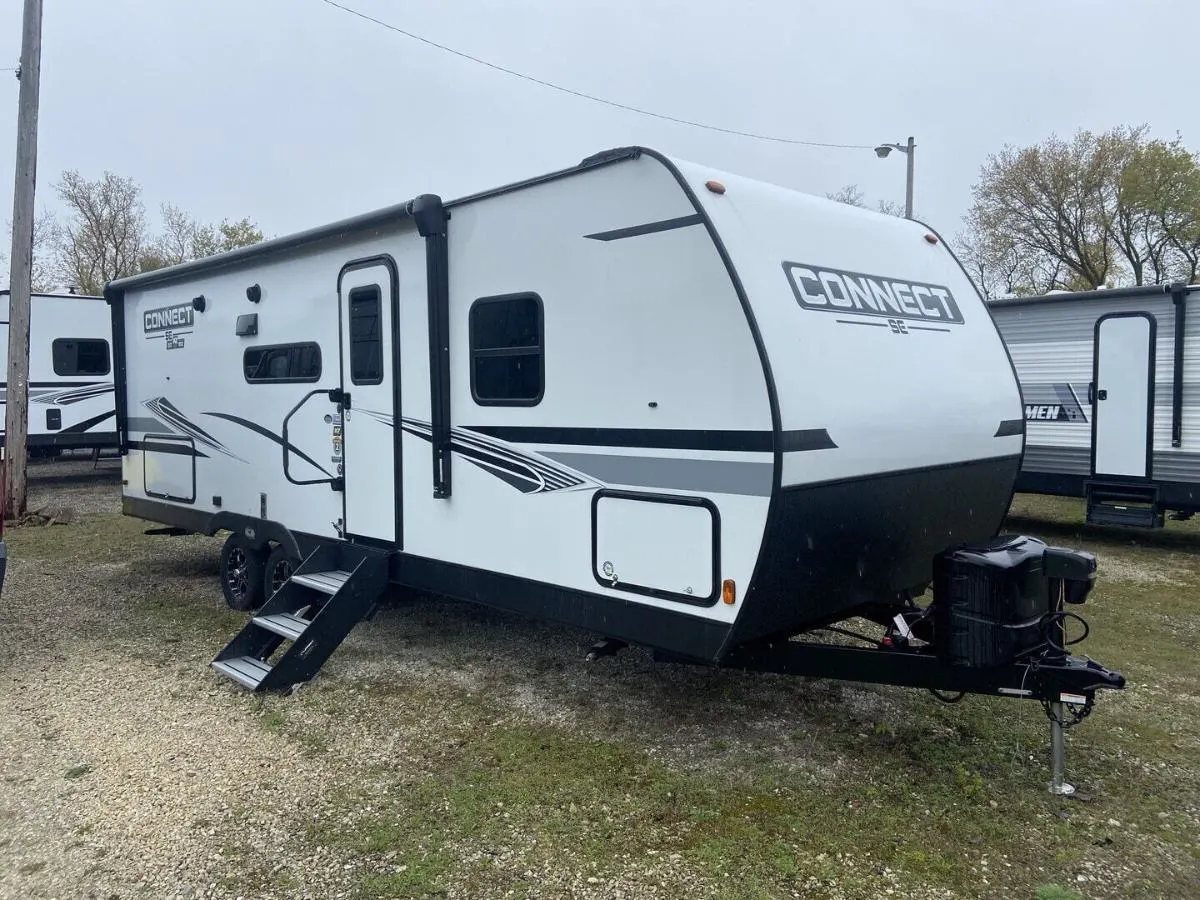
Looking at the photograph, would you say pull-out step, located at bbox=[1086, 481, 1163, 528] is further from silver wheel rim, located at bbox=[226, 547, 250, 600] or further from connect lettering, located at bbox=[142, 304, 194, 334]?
connect lettering, located at bbox=[142, 304, 194, 334]

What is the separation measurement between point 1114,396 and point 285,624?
318 inches

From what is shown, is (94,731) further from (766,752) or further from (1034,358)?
(1034,358)

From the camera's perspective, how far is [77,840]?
12.2 ft

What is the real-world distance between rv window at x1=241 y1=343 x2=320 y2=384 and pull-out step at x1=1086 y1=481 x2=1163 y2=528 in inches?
303

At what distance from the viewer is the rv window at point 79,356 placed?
1512 centimetres

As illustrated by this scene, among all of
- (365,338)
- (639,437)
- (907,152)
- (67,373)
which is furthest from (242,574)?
(907,152)

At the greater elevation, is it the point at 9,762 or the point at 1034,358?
the point at 1034,358

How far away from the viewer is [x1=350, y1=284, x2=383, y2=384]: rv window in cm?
563

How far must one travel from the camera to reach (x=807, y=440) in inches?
145

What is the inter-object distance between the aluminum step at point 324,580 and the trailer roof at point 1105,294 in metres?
7.42

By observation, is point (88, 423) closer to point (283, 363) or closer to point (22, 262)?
point (22, 262)

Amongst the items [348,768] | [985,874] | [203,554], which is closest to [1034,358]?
[985,874]

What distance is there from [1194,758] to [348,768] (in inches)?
154

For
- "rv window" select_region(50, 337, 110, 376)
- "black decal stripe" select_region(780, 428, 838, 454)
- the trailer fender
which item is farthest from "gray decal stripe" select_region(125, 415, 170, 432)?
"rv window" select_region(50, 337, 110, 376)
